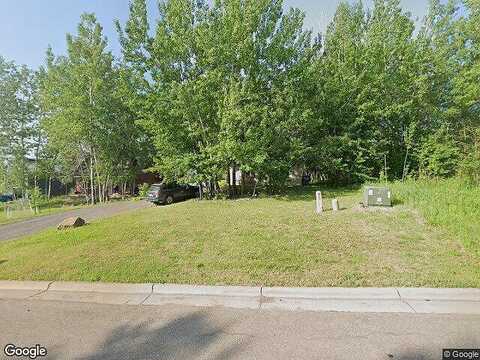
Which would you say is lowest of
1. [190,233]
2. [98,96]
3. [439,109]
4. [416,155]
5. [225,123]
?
[190,233]

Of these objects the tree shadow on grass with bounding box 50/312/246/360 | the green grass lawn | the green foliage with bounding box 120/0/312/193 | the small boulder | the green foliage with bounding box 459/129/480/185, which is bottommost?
the tree shadow on grass with bounding box 50/312/246/360

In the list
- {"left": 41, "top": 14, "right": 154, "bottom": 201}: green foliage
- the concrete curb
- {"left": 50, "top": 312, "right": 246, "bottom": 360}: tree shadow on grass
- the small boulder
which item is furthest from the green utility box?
{"left": 41, "top": 14, "right": 154, "bottom": 201}: green foliage

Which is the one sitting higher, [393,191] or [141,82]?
[141,82]

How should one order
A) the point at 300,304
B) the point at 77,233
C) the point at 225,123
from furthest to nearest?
the point at 225,123, the point at 77,233, the point at 300,304

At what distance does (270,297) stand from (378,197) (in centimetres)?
669

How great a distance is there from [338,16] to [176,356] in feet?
88.3

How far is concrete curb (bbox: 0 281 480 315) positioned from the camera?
12.6 feet

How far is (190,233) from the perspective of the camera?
772 cm

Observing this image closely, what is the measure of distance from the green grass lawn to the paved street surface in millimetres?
987

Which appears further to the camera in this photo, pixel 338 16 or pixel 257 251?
pixel 338 16

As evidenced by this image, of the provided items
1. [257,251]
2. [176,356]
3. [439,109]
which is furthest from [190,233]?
[439,109]

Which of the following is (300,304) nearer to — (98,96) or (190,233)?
(190,233)

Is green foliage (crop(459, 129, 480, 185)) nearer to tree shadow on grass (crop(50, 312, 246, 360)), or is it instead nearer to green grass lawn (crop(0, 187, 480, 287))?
green grass lawn (crop(0, 187, 480, 287))

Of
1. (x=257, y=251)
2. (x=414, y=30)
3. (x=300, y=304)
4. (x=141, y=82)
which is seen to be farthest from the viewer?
(x=414, y=30)
